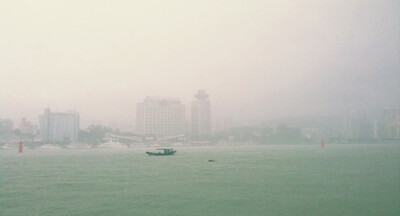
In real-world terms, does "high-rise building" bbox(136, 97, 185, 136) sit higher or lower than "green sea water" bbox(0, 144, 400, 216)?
higher

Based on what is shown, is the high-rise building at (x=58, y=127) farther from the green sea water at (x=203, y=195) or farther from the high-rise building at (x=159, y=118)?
the green sea water at (x=203, y=195)

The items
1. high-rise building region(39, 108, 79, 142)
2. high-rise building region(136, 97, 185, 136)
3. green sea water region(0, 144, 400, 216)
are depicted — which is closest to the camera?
green sea water region(0, 144, 400, 216)

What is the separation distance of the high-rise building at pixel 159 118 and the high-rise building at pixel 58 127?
76.6ft

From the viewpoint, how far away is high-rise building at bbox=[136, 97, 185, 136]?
417ft

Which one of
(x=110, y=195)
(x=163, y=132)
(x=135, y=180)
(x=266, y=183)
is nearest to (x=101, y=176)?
(x=135, y=180)

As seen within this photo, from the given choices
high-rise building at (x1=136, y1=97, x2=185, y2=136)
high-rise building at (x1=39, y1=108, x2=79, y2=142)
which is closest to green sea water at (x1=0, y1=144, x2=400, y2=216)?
high-rise building at (x1=39, y1=108, x2=79, y2=142)

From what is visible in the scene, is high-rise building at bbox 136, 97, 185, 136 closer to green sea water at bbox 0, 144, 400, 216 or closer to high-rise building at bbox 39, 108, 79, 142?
high-rise building at bbox 39, 108, 79, 142

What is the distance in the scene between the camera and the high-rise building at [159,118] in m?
127

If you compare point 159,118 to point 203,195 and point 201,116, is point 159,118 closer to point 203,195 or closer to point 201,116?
point 201,116

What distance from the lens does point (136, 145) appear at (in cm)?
11038

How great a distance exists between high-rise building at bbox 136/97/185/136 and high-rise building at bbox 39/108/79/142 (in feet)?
76.6

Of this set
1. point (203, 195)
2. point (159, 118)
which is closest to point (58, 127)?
point (159, 118)

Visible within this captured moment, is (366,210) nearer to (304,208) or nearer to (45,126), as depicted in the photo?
(304,208)

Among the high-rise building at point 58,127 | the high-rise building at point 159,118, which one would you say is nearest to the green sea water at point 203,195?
the high-rise building at point 58,127
